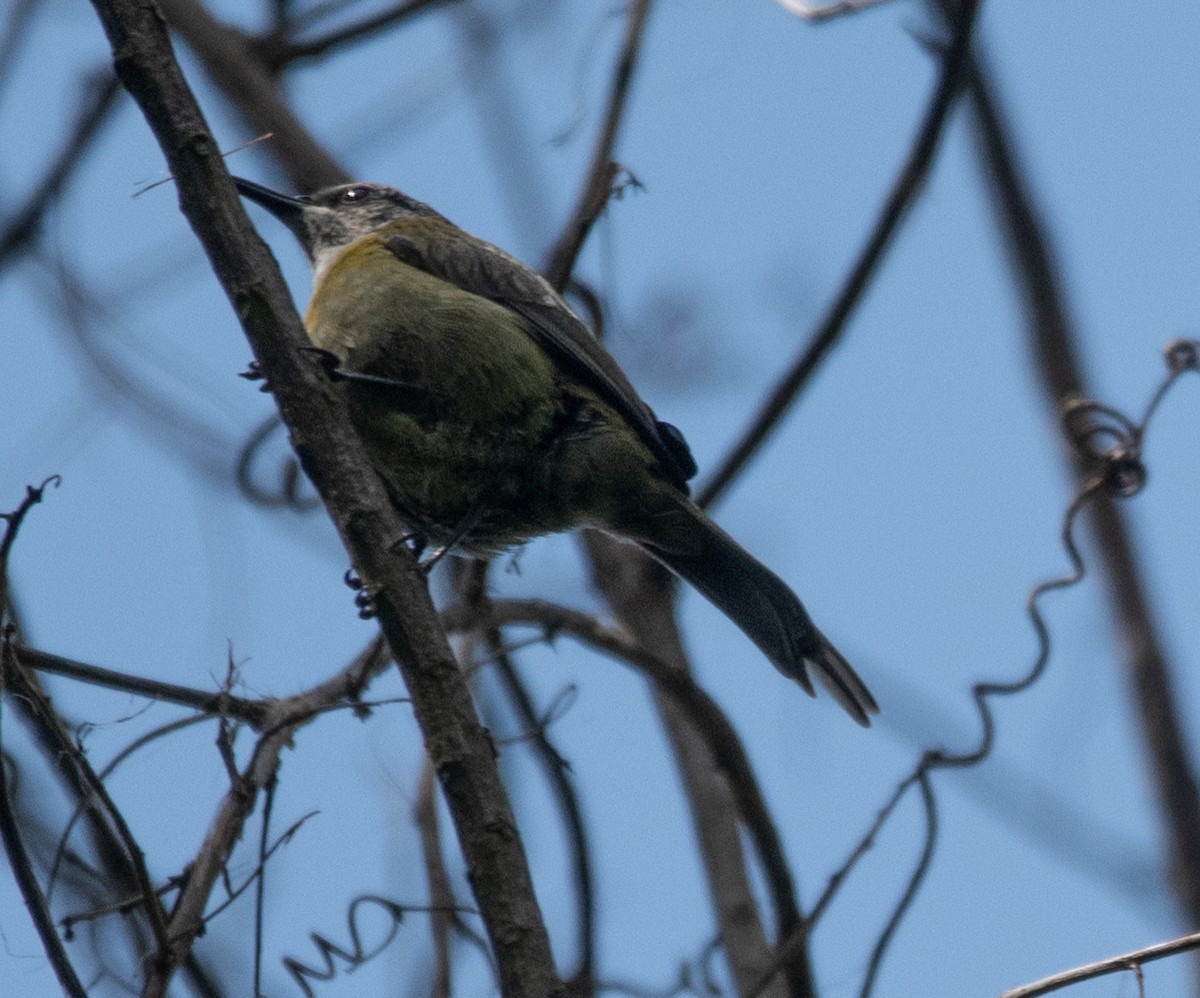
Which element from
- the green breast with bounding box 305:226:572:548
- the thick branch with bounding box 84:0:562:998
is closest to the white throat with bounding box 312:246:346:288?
the green breast with bounding box 305:226:572:548

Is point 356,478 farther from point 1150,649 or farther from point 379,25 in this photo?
point 379,25

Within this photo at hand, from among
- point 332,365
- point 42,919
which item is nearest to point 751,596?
point 332,365

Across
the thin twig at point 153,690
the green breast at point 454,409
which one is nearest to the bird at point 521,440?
the green breast at point 454,409

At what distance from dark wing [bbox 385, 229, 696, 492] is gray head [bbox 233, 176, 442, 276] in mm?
472

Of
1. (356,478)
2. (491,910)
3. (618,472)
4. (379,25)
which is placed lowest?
(491,910)

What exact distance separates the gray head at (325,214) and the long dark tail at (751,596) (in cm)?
151

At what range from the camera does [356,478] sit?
2.42 meters

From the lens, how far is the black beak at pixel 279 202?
16.1ft

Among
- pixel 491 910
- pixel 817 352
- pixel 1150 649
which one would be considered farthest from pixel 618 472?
pixel 491 910

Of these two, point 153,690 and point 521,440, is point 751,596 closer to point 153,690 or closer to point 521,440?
point 521,440

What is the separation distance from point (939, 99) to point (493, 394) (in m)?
1.37

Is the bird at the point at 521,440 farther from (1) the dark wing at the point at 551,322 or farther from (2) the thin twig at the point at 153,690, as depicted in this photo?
(2) the thin twig at the point at 153,690

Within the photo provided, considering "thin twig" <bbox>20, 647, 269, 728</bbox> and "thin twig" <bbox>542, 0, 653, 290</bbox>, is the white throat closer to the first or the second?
"thin twig" <bbox>542, 0, 653, 290</bbox>

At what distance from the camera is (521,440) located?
3.93 metres
